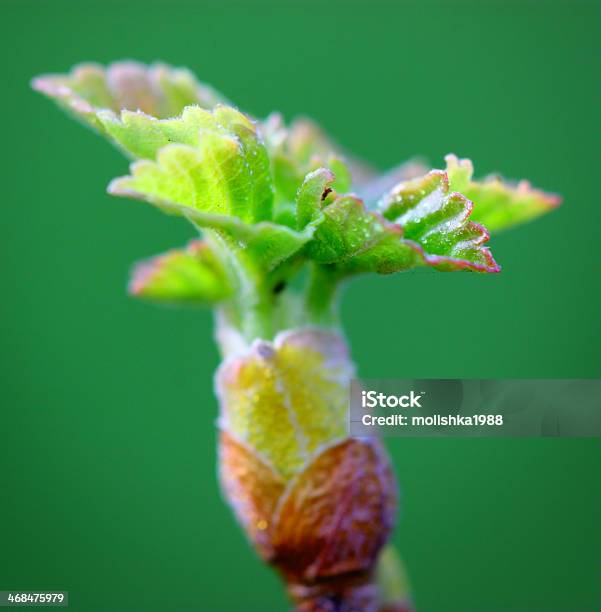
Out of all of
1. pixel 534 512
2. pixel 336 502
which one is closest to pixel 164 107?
Result: pixel 336 502

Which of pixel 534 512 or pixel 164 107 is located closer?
pixel 164 107

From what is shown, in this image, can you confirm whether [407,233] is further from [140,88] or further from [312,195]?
[140,88]

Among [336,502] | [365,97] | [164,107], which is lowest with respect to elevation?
[336,502]

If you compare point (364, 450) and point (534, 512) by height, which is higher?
point (534, 512)

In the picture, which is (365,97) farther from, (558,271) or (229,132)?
(229,132)

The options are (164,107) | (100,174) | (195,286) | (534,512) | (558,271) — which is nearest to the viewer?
(195,286)

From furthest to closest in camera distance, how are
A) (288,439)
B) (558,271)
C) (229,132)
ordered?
(558,271), (288,439), (229,132)

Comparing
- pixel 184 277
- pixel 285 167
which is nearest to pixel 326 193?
pixel 285 167
